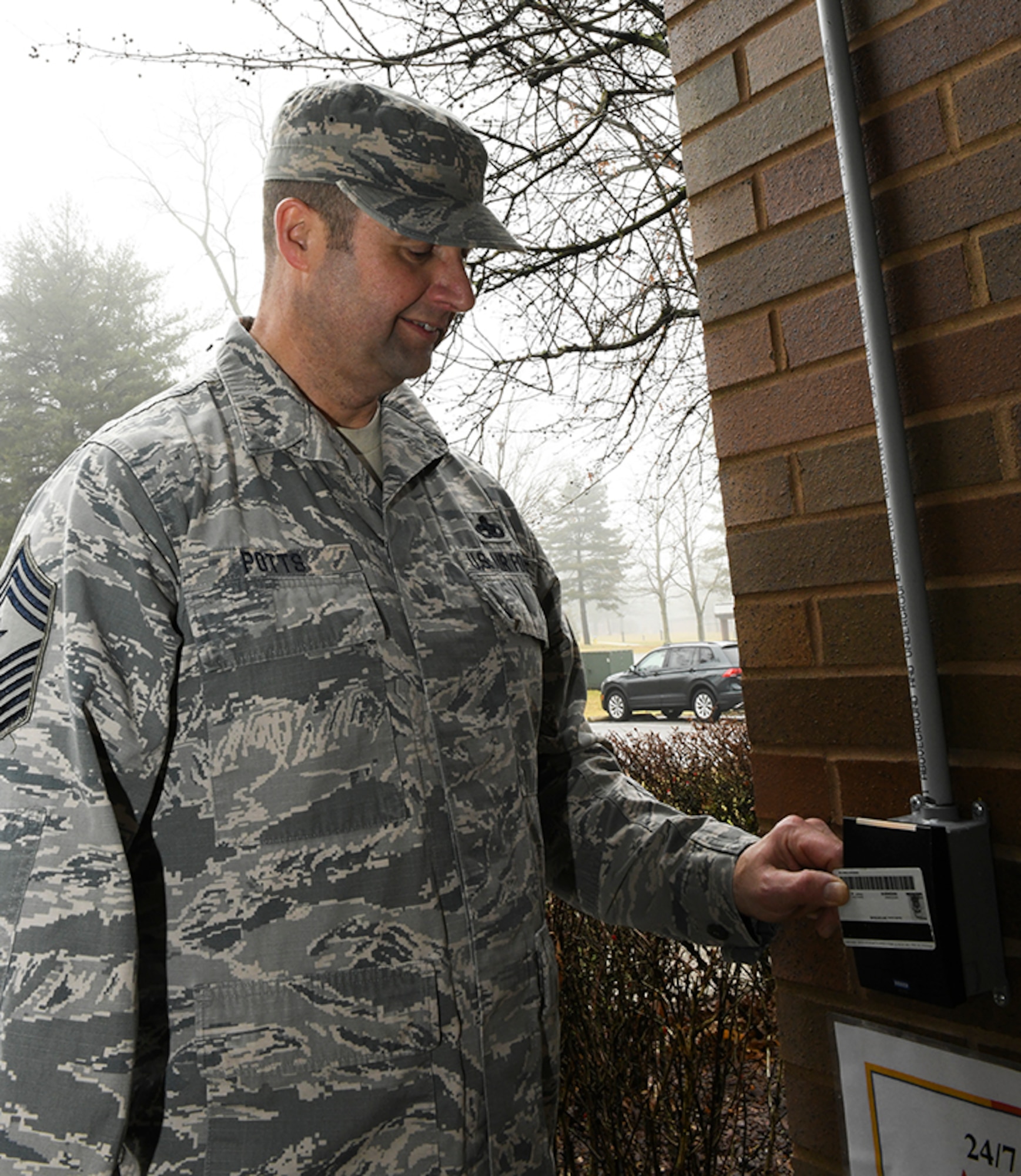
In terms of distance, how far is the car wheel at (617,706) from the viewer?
955 cm

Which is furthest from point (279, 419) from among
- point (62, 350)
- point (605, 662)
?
point (605, 662)

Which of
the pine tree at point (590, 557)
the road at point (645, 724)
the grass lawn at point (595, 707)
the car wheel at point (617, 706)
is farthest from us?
the car wheel at point (617, 706)

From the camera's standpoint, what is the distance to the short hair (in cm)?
140

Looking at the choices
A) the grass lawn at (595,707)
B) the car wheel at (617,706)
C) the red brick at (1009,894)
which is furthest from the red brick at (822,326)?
the car wheel at (617,706)

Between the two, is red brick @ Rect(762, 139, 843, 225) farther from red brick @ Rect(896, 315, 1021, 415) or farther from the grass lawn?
the grass lawn

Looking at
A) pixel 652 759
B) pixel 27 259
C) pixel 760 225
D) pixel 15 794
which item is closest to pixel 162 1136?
pixel 15 794

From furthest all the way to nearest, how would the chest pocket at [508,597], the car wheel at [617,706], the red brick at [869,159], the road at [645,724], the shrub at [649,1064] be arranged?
the car wheel at [617,706] → the road at [645,724] → the shrub at [649,1064] → the chest pocket at [508,597] → the red brick at [869,159]

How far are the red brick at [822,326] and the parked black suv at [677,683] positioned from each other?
7574 millimetres

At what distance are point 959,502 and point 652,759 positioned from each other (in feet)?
17.9

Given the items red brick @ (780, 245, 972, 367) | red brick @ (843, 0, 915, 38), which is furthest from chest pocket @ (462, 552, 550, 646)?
red brick @ (843, 0, 915, 38)

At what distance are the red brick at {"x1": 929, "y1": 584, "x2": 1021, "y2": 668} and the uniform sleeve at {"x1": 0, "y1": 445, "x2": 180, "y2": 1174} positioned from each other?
0.88 meters

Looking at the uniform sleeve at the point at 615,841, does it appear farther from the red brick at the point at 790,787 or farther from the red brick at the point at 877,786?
the red brick at the point at 877,786

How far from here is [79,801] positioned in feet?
3.40

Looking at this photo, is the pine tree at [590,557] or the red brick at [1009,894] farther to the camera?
the pine tree at [590,557]
